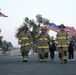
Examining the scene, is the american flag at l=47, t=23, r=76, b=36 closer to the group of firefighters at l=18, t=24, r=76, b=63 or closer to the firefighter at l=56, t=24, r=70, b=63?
the group of firefighters at l=18, t=24, r=76, b=63

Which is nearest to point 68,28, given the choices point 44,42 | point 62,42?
point 44,42

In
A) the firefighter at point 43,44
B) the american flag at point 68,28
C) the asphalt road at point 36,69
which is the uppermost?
the american flag at point 68,28

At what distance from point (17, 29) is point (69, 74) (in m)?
56.2

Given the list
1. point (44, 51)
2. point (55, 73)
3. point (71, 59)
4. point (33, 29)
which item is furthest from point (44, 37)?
point (33, 29)

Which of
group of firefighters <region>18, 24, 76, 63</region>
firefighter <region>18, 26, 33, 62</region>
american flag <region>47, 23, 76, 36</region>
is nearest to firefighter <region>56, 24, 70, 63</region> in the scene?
group of firefighters <region>18, 24, 76, 63</region>

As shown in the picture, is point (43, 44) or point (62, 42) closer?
point (62, 42)

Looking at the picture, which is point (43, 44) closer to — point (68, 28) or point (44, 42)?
point (44, 42)

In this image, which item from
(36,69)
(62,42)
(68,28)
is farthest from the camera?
(68,28)

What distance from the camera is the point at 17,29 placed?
225 feet

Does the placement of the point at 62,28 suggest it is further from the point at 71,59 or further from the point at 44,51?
the point at 71,59

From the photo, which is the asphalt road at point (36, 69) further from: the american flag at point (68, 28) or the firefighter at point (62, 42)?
the american flag at point (68, 28)

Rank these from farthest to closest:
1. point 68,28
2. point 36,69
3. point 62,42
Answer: point 68,28 → point 62,42 → point 36,69

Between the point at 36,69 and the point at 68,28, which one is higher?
the point at 68,28

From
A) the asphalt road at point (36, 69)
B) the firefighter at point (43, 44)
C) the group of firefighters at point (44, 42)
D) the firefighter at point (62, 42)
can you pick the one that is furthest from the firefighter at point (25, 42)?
the asphalt road at point (36, 69)
